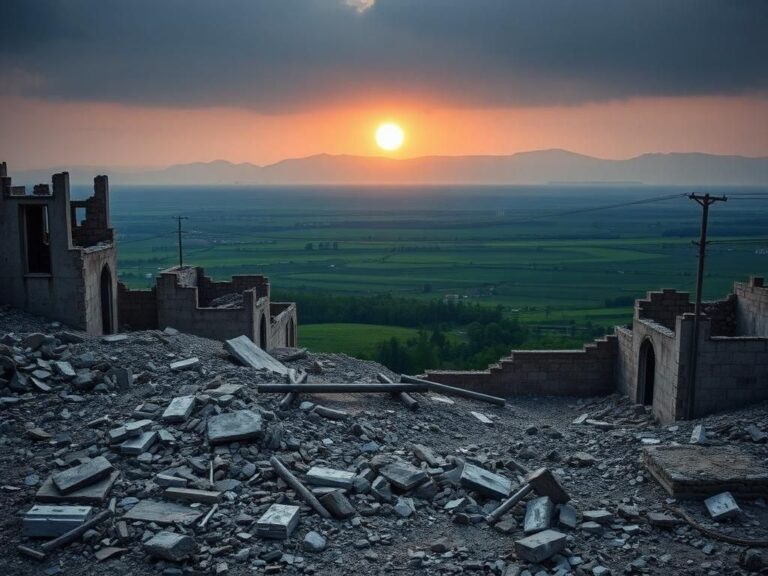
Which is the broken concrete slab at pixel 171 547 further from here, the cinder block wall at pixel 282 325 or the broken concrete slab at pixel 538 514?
the cinder block wall at pixel 282 325

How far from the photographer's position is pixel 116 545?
9.68m

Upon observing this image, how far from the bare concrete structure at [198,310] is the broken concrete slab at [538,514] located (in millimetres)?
11260

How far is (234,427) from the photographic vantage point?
11.9 meters

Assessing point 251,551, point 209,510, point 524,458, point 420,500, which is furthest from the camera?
point 524,458

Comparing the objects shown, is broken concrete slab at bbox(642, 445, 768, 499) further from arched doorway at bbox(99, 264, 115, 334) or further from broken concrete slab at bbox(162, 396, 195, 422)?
arched doorway at bbox(99, 264, 115, 334)

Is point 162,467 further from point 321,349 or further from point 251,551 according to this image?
point 321,349

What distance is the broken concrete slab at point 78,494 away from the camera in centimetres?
1038

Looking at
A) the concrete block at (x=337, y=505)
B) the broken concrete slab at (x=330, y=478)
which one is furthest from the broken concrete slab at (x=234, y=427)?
the concrete block at (x=337, y=505)

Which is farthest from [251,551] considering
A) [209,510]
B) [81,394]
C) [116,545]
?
[81,394]

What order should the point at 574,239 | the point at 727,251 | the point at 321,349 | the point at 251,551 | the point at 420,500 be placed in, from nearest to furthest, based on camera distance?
the point at 251,551 < the point at 420,500 < the point at 321,349 < the point at 727,251 < the point at 574,239

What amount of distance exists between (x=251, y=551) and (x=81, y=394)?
18.2 ft

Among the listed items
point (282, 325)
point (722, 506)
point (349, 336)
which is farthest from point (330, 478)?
point (349, 336)

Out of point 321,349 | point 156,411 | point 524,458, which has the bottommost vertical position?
point 321,349

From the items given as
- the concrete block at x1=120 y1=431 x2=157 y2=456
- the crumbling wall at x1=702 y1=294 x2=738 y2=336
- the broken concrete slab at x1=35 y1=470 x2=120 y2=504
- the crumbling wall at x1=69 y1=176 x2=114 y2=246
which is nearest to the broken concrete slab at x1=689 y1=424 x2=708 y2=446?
the crumbling wall at x1=702 y1=294 x2=738 y2=336
